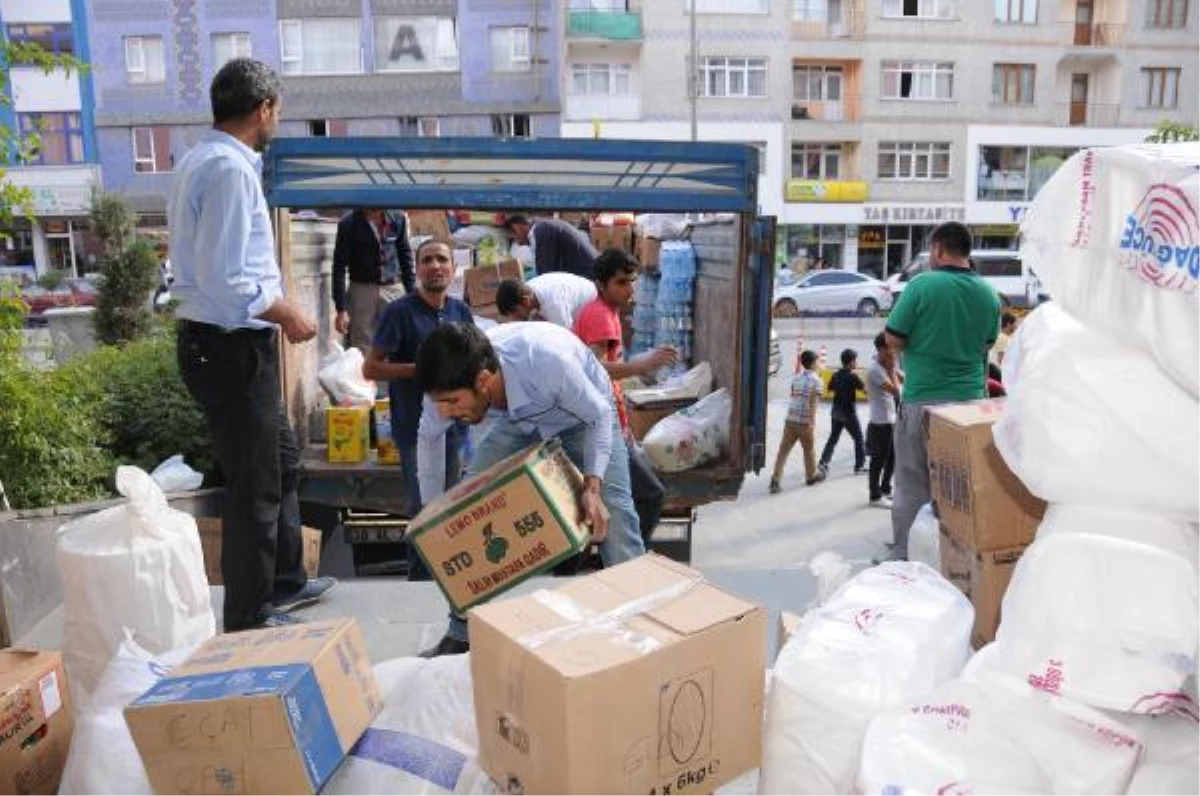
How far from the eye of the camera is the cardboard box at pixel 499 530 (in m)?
2.91

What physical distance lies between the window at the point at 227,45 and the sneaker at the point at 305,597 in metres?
28.1

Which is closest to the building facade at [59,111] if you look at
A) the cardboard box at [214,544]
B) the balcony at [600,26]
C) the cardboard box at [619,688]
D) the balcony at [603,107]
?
the balcony at [603,107]

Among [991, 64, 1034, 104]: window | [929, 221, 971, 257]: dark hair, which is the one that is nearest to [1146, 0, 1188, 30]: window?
[991, 64, 1034, 104]: window

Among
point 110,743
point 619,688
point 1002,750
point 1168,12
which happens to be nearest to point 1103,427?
point 1002,750

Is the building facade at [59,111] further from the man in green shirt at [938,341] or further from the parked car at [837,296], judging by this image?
the man in green shirt at [938,341]

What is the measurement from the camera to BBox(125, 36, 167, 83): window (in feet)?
92.4

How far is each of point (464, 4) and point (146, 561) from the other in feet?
91.8

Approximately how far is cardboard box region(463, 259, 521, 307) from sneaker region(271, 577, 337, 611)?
4.17m

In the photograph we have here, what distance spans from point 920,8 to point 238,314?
105 ft

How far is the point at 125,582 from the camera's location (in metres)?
2.73

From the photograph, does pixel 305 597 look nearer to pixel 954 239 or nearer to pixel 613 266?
pixel 613 266

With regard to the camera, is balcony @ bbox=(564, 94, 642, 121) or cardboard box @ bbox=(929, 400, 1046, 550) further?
balcony @ bbox=(564, 94, 642, 121)

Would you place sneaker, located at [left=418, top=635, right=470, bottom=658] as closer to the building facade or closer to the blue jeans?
the blue jeans

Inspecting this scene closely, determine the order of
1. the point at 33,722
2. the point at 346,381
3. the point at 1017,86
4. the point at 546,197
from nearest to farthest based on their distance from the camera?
the point at 33,722 < the point at 546,197 < the point at 346,381 < the point at 1017,86
